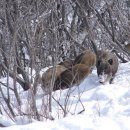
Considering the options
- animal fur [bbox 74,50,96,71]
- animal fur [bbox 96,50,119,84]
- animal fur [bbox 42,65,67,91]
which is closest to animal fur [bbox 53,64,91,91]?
animal fur [bbox 42,65,67,91]

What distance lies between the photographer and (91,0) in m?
11.9

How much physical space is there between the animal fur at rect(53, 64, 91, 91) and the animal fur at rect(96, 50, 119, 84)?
30cm

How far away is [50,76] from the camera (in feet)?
27.0

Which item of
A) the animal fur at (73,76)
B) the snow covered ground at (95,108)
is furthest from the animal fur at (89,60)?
the animal fur at (73,76)

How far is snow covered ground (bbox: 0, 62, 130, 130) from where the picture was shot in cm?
538

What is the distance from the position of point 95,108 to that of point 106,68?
229 centimetres

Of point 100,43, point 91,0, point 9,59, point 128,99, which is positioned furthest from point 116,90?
point 100,43

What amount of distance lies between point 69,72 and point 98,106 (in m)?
2.07

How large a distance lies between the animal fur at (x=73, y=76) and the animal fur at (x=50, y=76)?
145mm

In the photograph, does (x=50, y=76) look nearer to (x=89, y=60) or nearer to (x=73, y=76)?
(x=73, y=76)

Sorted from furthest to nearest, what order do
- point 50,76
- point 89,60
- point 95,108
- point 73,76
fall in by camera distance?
point 89,60, point 73,76, point 50,76, point 95,108

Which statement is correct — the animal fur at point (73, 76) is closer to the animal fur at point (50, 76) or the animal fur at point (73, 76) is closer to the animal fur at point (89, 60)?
the animal fur at point (50, 76)

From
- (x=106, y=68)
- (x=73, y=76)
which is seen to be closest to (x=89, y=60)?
(x=106, y=68)

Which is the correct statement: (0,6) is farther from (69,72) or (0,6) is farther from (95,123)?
(95,123)
